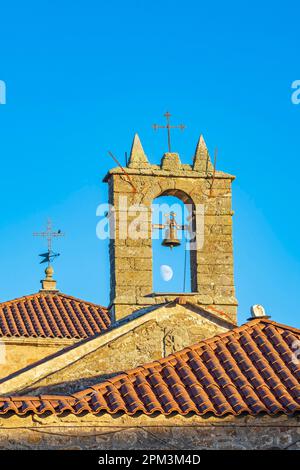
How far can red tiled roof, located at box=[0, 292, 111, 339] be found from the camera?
2573cm

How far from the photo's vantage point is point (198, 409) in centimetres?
1526

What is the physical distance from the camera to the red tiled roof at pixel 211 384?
15.1m

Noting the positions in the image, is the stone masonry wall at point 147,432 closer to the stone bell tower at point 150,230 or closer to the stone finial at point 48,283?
the stone bell tower at point 150,230

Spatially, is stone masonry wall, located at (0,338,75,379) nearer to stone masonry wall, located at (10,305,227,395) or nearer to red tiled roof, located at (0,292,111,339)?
red tiled roof, located at (0,292,111,339)

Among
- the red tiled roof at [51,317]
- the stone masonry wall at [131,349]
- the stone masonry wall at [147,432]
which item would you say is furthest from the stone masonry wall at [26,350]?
the stone masonry wall at [147,432]

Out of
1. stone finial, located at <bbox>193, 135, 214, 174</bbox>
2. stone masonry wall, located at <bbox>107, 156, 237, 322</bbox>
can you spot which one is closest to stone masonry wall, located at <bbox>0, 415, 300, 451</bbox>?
stone masonry wall, located at <bbox>107, 156, 237, 322</bbox>

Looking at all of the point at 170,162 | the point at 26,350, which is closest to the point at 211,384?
the point at 170,162

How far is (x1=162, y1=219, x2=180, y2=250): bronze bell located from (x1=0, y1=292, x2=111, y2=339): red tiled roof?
6099 millimetres

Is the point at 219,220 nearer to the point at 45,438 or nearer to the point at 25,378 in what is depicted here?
the point at 25,378

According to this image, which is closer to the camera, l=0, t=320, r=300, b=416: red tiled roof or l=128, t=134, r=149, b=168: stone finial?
l=0, t=320, r=300, b=416: red tiled roof

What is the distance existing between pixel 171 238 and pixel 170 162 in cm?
130

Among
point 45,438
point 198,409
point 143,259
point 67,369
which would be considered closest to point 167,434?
point 198,409

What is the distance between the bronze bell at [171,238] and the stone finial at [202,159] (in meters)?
1.09

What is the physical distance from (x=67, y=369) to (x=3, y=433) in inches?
126
